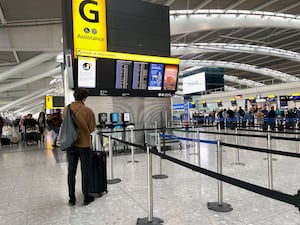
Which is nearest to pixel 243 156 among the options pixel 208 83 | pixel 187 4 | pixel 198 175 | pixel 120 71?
pixel 198 175

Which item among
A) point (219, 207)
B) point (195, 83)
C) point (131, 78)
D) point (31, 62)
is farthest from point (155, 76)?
point (195, 83)

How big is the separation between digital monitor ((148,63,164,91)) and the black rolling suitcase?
404cm

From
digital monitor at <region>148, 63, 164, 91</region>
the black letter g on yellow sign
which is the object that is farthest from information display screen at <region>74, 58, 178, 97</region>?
the black letter g on yellow sign

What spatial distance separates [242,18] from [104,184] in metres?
16.2

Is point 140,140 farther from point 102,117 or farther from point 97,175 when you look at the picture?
point 97,175

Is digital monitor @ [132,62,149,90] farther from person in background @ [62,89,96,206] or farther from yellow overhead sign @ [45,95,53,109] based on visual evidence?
yellow overhead sign @ [45,95,53,109]

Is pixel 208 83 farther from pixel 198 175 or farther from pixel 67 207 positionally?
pixel 67 207

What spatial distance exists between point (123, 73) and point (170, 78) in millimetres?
1652

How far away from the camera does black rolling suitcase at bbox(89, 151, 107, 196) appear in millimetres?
4180

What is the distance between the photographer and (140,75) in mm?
7680

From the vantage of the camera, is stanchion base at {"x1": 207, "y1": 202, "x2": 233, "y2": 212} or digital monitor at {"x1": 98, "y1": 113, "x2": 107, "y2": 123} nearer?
stanchion base at {"x1": 207, "y1": 202, "x2": 233, "y2": 212}

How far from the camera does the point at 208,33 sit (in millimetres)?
21031

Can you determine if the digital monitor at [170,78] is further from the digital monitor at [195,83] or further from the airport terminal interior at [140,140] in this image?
the digital monitor at [195,83]

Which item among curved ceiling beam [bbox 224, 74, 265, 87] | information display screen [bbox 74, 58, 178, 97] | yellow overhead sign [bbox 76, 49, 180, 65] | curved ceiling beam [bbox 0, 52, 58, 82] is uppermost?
curved ceiling beam [bbox 224, 74, 265, 87]
